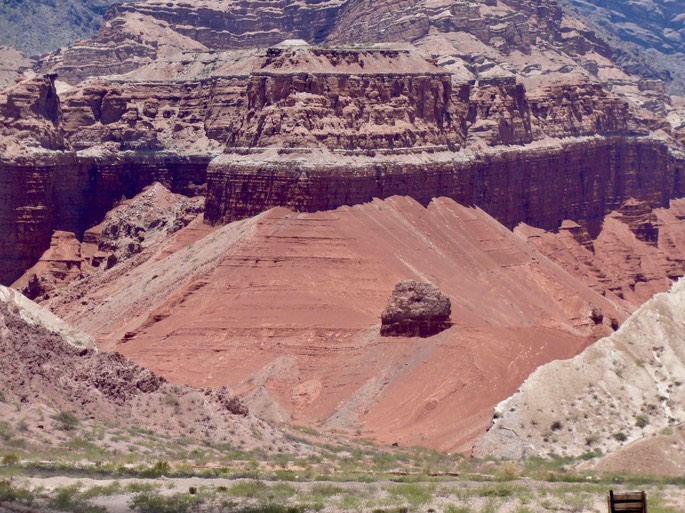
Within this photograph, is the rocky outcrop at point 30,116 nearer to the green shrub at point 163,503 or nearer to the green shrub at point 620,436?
the green shrub at point 620,436

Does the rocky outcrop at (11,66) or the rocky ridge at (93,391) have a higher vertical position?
the rocky ridge at (93,391)

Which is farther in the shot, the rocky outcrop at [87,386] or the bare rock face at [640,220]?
the bare rock face at [640,220]

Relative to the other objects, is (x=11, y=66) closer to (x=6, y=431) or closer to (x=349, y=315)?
(x=349, y=315)

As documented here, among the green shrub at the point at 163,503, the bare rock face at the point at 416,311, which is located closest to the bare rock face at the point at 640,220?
the bare rock face at the point at 416,311

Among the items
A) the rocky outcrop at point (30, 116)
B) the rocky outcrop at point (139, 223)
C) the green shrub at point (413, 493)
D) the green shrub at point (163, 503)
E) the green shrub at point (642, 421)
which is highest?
the green shrub at point (163, 503)

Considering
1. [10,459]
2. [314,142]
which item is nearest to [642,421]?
[10,459]

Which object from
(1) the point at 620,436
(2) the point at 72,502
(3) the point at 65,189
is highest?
(2) the point at 72,502
